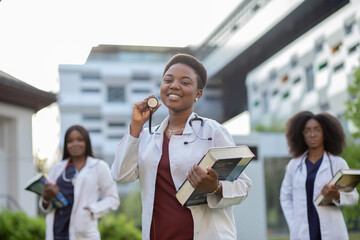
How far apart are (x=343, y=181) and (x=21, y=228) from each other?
309 inches

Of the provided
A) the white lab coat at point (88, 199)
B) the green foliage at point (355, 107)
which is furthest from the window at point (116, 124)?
the white lab coat at point (88, 199)

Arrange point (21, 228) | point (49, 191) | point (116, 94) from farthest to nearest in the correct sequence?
1. point (116, 94)
2. point (21, 228)
3. point (49, 191)

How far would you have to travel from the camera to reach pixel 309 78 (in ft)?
134

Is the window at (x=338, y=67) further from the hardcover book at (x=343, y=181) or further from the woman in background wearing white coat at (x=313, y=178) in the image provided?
the hardcover book at (x=343, y=181)

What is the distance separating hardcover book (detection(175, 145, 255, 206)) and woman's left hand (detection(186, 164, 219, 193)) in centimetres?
3

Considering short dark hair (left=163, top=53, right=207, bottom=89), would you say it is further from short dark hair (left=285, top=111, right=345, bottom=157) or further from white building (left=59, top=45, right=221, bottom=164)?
white building (left=59, top=45, right=221, bottom=164)

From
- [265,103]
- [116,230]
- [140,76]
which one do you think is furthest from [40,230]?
[140,76]

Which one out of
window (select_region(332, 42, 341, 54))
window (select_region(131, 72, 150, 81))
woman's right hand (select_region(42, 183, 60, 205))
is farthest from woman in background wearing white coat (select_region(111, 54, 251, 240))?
window (select_region(131, 72, 150, 81))

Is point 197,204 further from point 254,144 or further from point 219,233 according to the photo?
point 254,144

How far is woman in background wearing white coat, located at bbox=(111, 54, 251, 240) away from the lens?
2.97 m

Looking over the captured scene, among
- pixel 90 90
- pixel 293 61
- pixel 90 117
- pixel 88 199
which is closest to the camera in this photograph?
pixel 88 199

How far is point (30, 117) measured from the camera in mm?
16828

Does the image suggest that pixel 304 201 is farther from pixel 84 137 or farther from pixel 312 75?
pixel 312 75

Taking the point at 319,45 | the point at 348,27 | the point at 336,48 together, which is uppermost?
the point at 319,45
